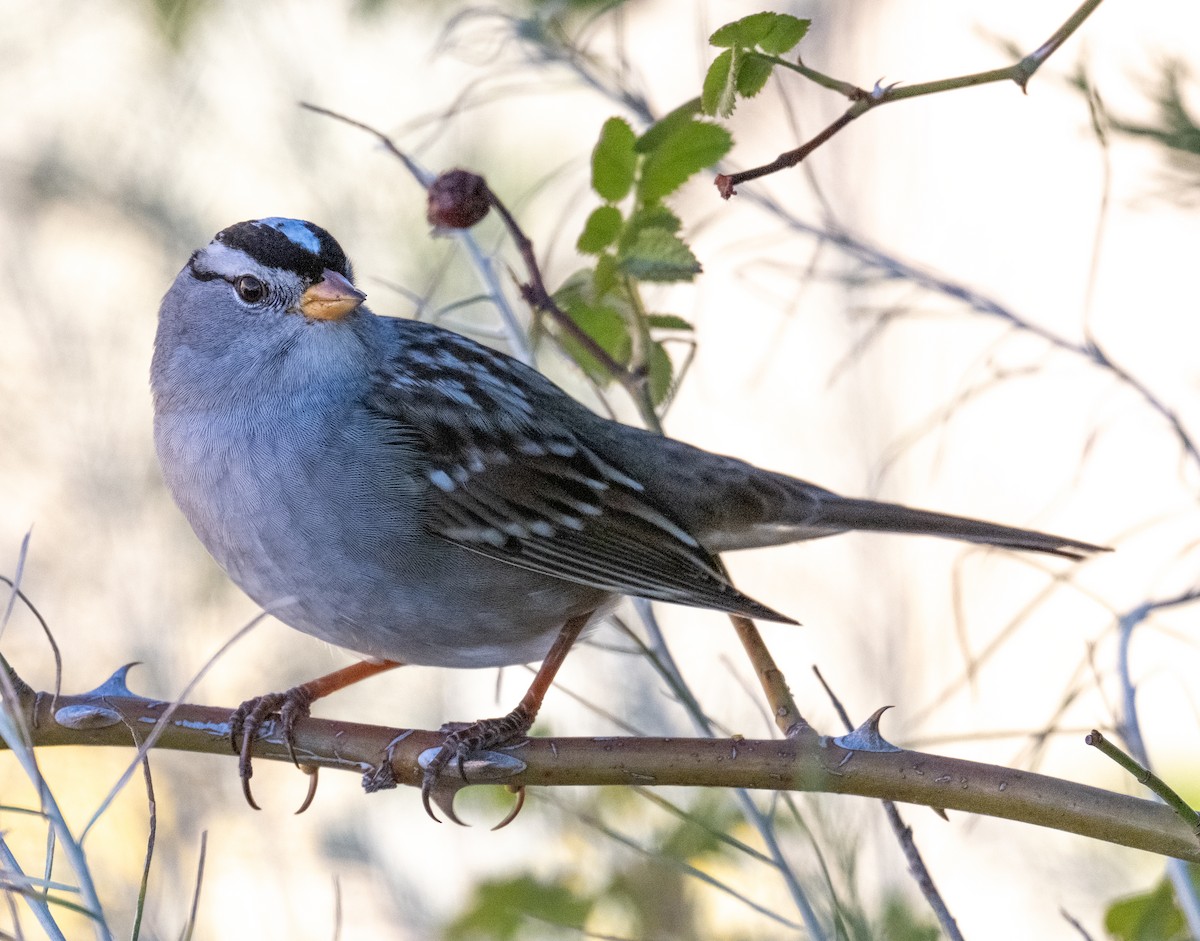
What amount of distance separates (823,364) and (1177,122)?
7.65 ft

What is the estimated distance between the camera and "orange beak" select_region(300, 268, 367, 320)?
7.93 feet

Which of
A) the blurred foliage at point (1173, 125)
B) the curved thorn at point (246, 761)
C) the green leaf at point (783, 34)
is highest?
the blurred foliage at point (1173, 125)

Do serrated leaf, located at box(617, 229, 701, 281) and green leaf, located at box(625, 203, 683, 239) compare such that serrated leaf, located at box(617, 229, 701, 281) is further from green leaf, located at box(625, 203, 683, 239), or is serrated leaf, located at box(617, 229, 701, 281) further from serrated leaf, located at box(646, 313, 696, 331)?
serrated leaf, located at box(646, 313, 696, 331)

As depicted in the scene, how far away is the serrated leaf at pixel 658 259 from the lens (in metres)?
1.85

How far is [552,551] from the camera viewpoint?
2.55 meters

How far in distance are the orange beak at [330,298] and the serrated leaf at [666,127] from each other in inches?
26.8

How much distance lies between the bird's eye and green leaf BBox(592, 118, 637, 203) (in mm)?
855

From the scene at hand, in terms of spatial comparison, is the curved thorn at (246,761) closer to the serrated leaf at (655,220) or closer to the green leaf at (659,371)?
the green leaf at (659,371)

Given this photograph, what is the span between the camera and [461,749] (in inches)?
86.7

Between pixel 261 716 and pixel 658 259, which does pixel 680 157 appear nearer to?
Result: pixel 658 259

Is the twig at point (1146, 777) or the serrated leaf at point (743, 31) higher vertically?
the serrated leaf at point (743, 31)

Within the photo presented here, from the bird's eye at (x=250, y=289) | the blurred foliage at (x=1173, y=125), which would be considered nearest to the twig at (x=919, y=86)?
the blurred foliage at (x=1173, y=125)

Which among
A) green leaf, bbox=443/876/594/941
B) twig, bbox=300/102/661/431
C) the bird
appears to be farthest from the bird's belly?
twig, bbox=300/102/661/431

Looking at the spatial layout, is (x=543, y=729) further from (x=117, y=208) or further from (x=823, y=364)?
Result: (x=117, y=208)
